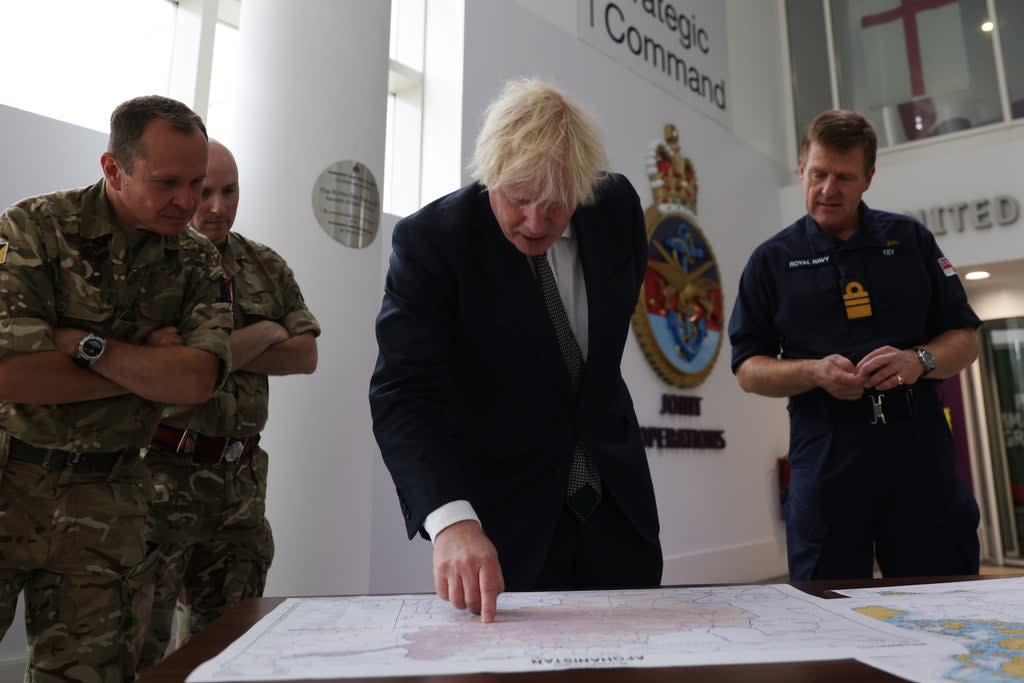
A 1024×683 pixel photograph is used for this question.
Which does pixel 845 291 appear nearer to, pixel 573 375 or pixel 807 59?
pixel 573 375

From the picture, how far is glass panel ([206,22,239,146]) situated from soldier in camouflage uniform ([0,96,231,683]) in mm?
1761

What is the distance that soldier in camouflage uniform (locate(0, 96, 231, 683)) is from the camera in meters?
1.35

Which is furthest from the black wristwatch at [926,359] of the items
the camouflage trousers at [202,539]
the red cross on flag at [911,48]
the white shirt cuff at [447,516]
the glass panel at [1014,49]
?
the red cross on flag at [911,48]

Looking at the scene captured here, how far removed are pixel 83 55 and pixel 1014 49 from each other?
6.11 meters

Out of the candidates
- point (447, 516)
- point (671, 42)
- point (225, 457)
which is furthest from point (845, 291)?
point (671, 42)

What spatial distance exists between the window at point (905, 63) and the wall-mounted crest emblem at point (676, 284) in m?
2.05

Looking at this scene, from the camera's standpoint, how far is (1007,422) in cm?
593

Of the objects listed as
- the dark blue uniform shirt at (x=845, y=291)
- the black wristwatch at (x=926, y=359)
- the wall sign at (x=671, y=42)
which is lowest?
the black wristwatch at (x=926, y=359)

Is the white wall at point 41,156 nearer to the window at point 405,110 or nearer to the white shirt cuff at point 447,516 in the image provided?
the window at point 405,110

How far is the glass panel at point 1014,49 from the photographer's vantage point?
582 centimetres

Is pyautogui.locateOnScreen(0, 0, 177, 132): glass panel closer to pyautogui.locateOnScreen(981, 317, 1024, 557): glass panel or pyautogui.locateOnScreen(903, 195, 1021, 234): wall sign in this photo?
pyautogui.locateOnScreen(903, 195, 1021, 234): wall sign

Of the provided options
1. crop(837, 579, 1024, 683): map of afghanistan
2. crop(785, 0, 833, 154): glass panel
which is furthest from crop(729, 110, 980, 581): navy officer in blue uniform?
crop(785, 0, 833, 154): glass panel

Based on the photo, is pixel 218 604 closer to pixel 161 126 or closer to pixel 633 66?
pixel 161 126

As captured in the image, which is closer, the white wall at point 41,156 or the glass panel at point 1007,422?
the white wall at point 41,156
